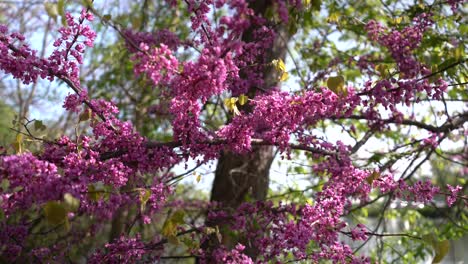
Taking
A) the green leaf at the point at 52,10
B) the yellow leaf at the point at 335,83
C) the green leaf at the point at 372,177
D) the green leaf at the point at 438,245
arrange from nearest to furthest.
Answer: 1. the green leaf at the point at 52,10
2. the yellow leaf at the point at 335,83
3. the green leaf at the point at 438,245
4. the green leaf at the point at 372,177

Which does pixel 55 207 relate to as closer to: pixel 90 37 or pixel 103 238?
pixel 90 37

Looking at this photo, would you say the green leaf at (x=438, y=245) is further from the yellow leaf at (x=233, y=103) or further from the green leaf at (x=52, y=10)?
the green leaf at (x=52, y=10)

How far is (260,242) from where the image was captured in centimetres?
289

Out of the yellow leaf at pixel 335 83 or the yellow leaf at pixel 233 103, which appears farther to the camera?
the yellow leaf at pixel 233 103

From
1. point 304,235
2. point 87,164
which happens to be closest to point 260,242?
point 304,235

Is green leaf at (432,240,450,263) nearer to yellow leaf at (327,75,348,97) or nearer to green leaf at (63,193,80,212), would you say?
yellow leaf at (327,75,348,97)

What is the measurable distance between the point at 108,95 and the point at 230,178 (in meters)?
3.20

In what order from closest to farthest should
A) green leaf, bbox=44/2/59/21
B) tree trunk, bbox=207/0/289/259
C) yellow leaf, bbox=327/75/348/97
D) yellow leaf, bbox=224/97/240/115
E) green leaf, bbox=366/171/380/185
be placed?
green leaf, bbox=44/2/59/21, yellow leaf, bbox=327/75/348/97, yellow leaf, bbox=224/97/240/115, green leaf, bbox=366/171/380/185, tree trunk, bbox=207/0/289/259

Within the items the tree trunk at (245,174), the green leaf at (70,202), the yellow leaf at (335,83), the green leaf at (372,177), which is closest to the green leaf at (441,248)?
the green leaf at (372,177)

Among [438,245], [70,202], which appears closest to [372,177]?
[438,245]

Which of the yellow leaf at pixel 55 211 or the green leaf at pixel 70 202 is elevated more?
the green leaf at pixel 70 202

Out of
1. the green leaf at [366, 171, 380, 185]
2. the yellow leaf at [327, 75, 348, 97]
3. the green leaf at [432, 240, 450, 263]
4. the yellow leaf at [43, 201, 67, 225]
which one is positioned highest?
the yellow leaf at [327, 75, 348, 97]

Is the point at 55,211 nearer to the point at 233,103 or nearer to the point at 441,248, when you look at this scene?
the point at 233,103

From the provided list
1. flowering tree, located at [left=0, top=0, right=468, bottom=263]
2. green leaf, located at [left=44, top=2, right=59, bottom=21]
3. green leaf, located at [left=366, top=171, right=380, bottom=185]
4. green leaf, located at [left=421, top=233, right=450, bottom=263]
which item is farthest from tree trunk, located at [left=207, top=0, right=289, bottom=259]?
green leaf, located at [left=44, top=2, right=59, bottom=21]
